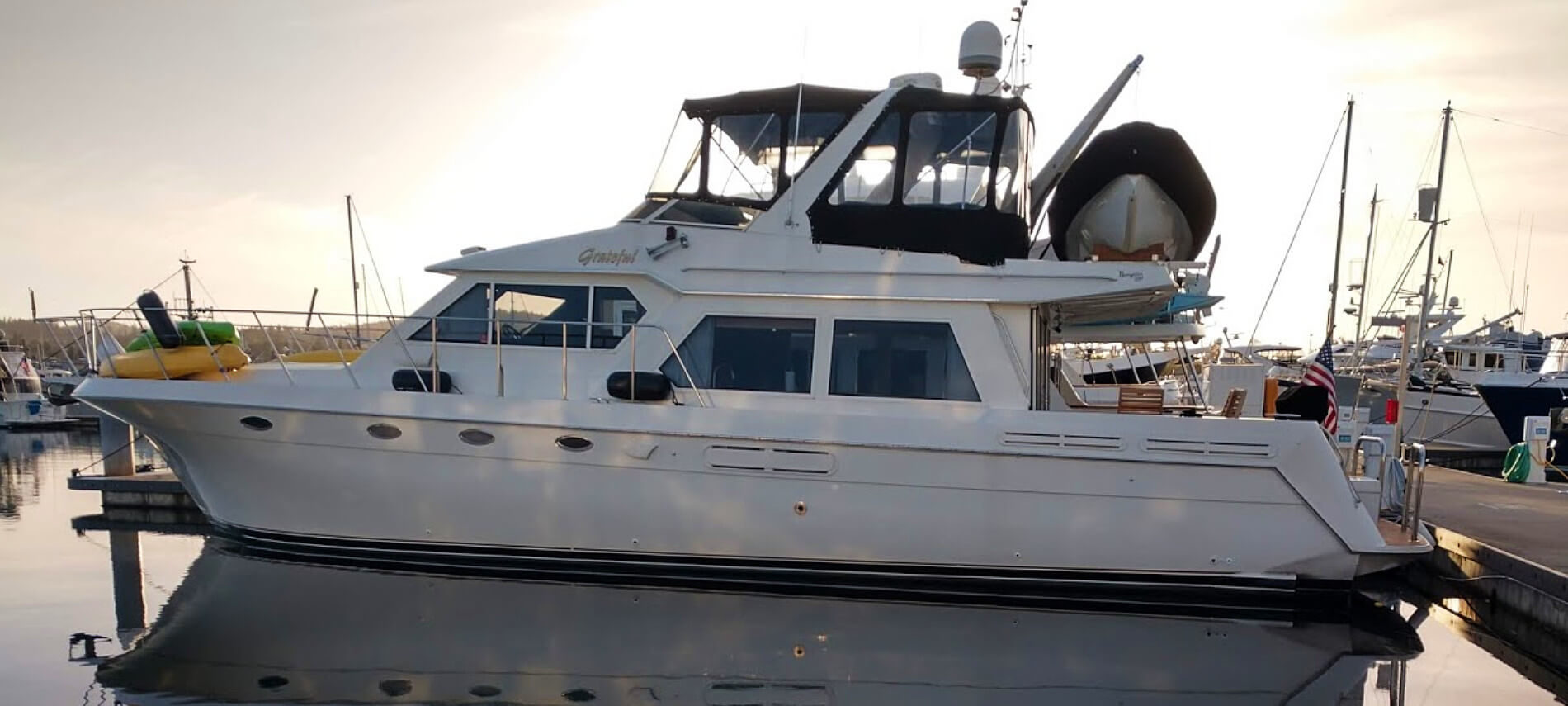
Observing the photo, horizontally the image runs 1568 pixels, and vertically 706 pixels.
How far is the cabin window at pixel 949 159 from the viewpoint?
24.3 ft

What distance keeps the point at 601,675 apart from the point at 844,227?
3605 millimetres

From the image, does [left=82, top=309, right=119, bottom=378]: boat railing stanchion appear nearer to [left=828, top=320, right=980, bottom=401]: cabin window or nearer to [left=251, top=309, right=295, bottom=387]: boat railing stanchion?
[left=251, top=309, right=295, bottom=387]: boat railing stanchion

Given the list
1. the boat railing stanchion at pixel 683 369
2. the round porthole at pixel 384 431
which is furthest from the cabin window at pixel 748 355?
the round porthole at pixel 384 431

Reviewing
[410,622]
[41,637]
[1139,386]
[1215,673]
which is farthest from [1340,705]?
[41,637]

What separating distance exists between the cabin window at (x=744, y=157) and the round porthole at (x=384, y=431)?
9.83 ft

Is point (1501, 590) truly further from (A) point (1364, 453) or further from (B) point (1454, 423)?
(B) point (1454, 423)

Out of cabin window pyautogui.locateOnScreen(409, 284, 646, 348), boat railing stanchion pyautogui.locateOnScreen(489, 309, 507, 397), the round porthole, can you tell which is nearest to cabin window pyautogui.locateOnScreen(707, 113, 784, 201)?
cabin window pyautogui.locateOnScreen(409, 284, 646, 348)

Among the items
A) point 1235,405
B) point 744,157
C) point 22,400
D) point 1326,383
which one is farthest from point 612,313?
point 22,400

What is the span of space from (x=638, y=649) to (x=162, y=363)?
14.4 feet

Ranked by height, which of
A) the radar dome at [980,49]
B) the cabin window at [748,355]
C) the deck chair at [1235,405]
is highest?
the radar dome at [980,49]

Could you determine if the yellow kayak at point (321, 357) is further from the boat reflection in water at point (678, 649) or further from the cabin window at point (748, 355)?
the cabin window at point (748, 355)

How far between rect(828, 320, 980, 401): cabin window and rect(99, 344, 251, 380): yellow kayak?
15.6ft

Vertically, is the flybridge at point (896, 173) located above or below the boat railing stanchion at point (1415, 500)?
above

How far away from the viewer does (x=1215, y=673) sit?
594 centimetres
